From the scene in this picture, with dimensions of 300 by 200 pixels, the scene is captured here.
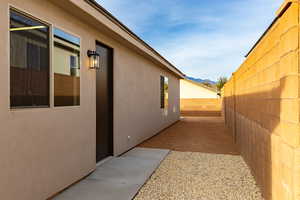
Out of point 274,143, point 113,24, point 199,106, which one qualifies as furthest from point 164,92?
point 199,106

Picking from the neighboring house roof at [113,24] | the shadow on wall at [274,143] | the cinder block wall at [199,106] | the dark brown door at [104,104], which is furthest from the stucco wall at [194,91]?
the shadow on wall at [274,143]

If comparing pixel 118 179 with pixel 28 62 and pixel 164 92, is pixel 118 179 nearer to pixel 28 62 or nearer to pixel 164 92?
pixel 28 62

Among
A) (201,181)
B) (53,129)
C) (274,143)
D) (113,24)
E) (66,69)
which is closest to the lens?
(274,143)

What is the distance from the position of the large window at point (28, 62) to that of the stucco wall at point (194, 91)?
22.1 metres

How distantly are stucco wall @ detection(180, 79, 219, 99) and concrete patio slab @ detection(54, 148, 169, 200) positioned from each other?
64.2 feet

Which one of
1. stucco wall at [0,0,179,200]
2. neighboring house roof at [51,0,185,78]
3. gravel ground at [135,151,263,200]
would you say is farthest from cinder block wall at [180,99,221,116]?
gravel ground at [135,151,263,200]

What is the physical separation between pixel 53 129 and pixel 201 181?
2.59 meters

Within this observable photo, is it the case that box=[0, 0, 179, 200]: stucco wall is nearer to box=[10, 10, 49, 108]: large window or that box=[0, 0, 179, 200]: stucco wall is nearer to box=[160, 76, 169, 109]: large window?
Result: box=[10, 10, 49, 108]: large window

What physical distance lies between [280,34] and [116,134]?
402 centimetres

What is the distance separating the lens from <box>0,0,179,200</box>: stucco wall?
223 centimetres

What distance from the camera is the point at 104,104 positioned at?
469 centimetres

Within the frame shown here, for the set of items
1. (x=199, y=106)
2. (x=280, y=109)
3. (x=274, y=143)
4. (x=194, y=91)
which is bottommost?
(x=199, y=106)

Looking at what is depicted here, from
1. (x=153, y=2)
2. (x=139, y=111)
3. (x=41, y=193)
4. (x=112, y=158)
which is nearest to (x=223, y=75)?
(x=153, y=2)

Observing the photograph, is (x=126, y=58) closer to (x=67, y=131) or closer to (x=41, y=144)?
(x=67, y=131)
